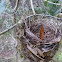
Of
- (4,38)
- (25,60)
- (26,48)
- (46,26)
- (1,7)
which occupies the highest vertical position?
(1,7)

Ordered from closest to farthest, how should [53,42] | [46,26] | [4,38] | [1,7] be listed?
[53,42]
[46,26]
[1,7]
[4,38]

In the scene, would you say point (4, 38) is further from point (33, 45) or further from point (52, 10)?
point (52, 10)

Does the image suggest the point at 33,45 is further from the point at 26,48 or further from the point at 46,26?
the point at 46,26

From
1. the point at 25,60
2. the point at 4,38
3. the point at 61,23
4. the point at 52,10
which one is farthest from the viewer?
the point at 52,10

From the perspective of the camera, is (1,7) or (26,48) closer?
(26,48)

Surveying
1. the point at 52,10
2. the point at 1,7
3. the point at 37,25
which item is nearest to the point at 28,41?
the point at 37,25

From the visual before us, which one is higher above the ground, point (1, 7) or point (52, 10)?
point (1, 7)

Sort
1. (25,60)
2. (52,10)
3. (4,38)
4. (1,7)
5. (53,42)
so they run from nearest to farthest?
(53,42)
(25,60)
(1,7)
(4,38)
(52,10)

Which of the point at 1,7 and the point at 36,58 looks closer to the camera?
the point at 36,58

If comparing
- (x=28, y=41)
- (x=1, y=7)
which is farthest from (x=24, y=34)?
(x=1, y=7)
